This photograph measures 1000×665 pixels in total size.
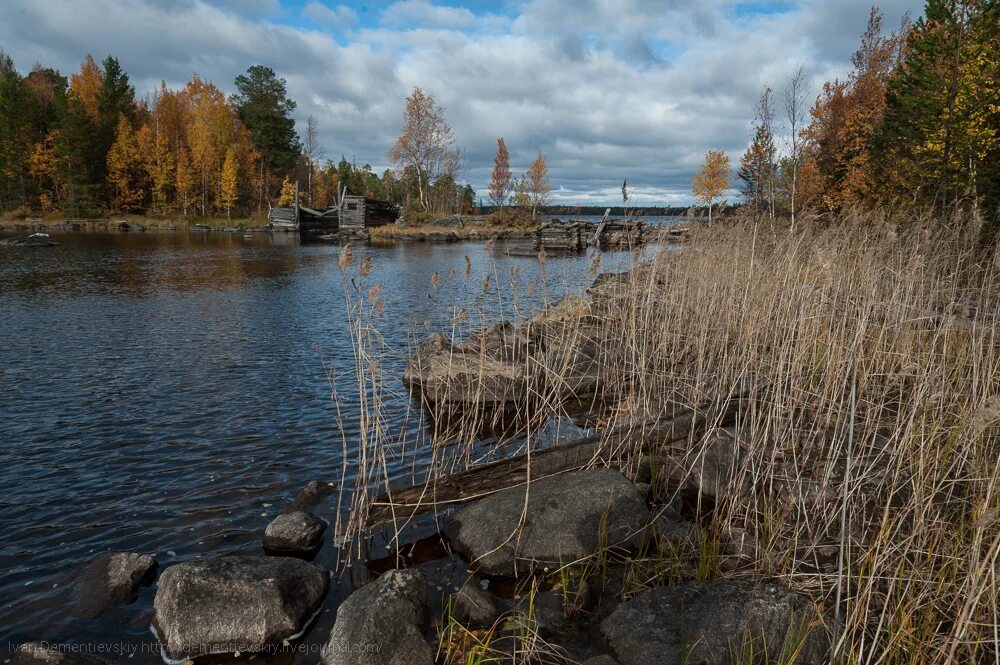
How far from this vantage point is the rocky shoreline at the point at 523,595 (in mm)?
3238

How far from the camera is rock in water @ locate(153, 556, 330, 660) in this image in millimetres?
3648

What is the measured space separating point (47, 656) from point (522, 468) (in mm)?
3598

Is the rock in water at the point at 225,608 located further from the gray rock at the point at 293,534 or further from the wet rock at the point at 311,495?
the wet rock at the point at 311,495

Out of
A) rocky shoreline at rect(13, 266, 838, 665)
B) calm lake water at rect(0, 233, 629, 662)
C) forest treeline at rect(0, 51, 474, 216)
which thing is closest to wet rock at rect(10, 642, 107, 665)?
rocky shoreline at rect(13, 266, 838, 665)

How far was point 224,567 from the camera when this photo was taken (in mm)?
3982

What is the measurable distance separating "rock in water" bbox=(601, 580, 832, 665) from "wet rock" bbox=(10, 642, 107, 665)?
3155mm

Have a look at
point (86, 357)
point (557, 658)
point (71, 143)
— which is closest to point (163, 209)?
point (71, 143)

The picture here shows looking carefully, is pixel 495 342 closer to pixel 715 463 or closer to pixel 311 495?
pixel 311 495

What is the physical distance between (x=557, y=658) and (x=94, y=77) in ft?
291

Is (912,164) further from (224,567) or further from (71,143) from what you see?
(71,143)

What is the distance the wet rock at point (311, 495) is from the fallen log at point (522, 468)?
919 mm

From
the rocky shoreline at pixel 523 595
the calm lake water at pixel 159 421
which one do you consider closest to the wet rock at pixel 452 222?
the calm lake water at pixel 159 421

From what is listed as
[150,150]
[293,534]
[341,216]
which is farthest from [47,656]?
[150,150]

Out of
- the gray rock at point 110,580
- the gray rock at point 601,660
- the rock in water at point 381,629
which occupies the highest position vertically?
the gray rock at point 601,660
